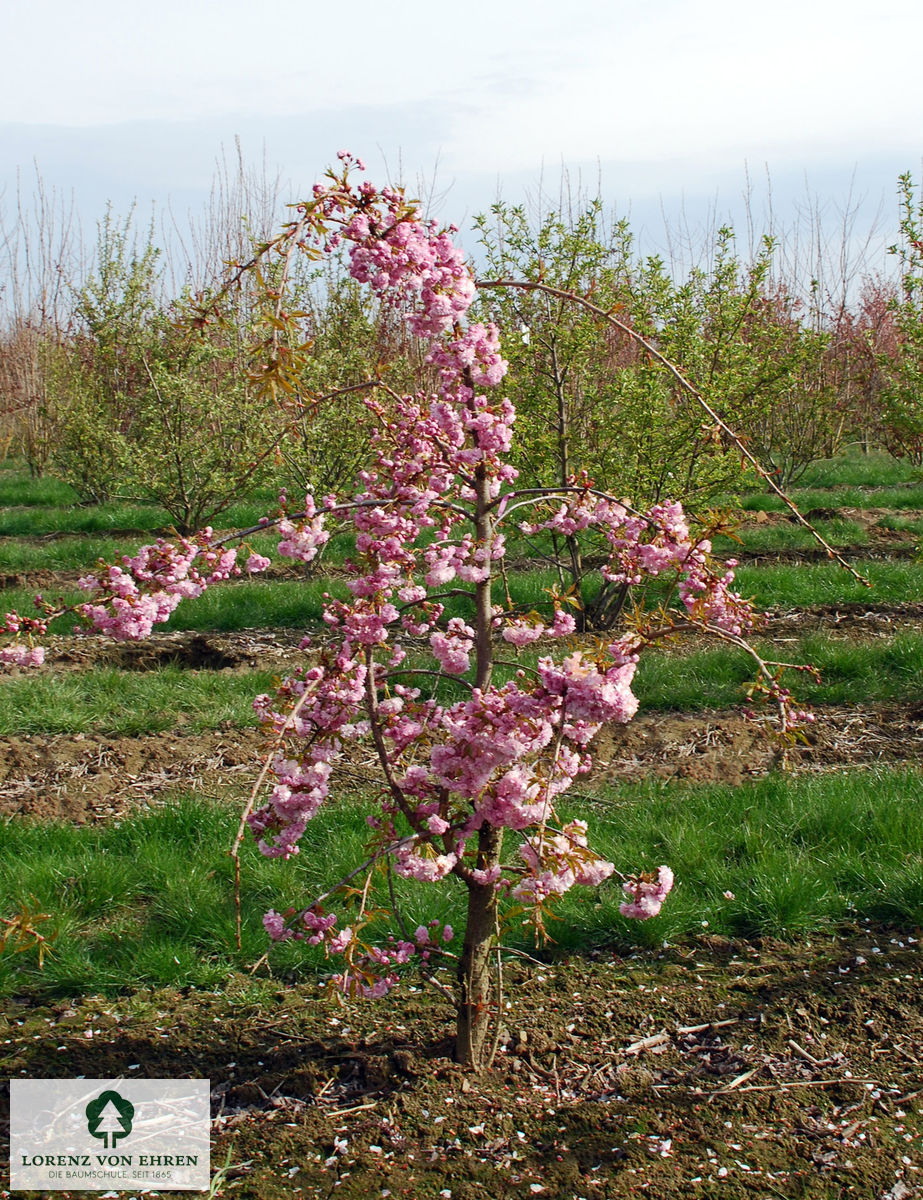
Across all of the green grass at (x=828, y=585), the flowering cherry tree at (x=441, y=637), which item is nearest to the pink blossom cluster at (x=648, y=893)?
the flowering cherry tree at (x=441, y=637)

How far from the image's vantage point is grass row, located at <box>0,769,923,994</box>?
3.00m

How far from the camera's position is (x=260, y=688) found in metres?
5.24

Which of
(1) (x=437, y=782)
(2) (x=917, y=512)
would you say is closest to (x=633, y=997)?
(1) (x=437, y=782)

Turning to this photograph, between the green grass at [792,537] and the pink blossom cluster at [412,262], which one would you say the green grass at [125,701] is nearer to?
the pink blossom cluster at [412,262]

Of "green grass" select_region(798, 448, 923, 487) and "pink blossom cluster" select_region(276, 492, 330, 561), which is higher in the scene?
"pink blossom cluster" select_region(276, 492, 330, 561)

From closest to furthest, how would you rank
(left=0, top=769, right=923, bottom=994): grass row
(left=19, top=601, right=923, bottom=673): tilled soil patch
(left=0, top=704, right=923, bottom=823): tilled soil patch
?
(left=0, top=769, right=923, bottom=994): grass row < (left=0, top=704, right=923, bottom=823): tilled soil patch < (left=19, top=601, right=923, bottom=673): tilled soil patch

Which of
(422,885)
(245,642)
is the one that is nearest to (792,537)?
(245,642)

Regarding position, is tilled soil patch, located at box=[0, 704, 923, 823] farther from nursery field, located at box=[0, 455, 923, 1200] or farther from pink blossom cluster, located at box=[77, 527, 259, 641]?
pink blossom cluster, located at box=[77, 527, 259, 641]

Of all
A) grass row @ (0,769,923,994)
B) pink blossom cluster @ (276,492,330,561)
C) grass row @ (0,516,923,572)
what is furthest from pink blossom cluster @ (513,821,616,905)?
grass row @ (0,516,923,572)

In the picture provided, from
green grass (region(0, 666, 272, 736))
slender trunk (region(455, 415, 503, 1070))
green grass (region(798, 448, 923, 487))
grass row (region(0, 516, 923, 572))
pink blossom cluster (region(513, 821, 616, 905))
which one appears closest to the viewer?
pink blossom cluster (region(513, 821, 616, 905))

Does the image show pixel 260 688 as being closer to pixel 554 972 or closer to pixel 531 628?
pixel 554 972

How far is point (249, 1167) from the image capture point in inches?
86.0

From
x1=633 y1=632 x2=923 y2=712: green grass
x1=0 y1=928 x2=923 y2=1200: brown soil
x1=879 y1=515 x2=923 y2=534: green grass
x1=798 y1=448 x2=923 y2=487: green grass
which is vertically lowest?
x1=0 y1=928 x2=923 y2=1200: brown soil

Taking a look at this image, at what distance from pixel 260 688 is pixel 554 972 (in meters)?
2.79
